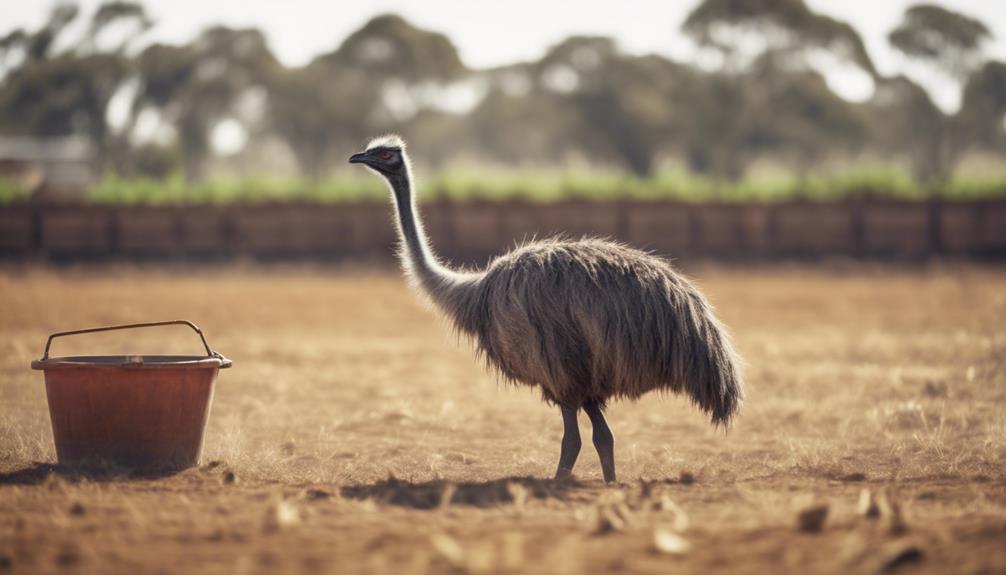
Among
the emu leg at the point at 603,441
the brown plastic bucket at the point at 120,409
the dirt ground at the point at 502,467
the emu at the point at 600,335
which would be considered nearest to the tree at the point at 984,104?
the dirt ground at the point at 502,467

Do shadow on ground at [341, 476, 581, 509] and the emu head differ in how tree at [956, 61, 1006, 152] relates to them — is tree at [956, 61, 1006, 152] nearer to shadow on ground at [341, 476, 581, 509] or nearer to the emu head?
the emu head

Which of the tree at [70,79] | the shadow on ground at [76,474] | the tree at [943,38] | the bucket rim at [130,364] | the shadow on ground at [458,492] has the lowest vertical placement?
the shadow on ground at [76,474]

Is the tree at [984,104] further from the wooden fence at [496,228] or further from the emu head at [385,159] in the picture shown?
the emu head at [385,159]

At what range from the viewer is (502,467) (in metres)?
6.96

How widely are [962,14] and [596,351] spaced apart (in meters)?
44.8

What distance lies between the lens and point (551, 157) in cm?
5534

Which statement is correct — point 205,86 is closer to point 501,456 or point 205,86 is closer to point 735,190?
point 735,190

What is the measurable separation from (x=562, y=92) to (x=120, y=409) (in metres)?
44.0

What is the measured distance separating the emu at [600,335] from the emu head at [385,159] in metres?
1.11

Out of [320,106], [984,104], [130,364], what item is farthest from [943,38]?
[130,364]

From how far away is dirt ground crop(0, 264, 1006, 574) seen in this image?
172 inches

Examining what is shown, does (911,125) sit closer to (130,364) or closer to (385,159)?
(385,159)

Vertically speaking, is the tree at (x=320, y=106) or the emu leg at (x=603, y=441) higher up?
the tree at (x=320, y=106)

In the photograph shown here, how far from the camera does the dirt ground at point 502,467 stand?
437cm
